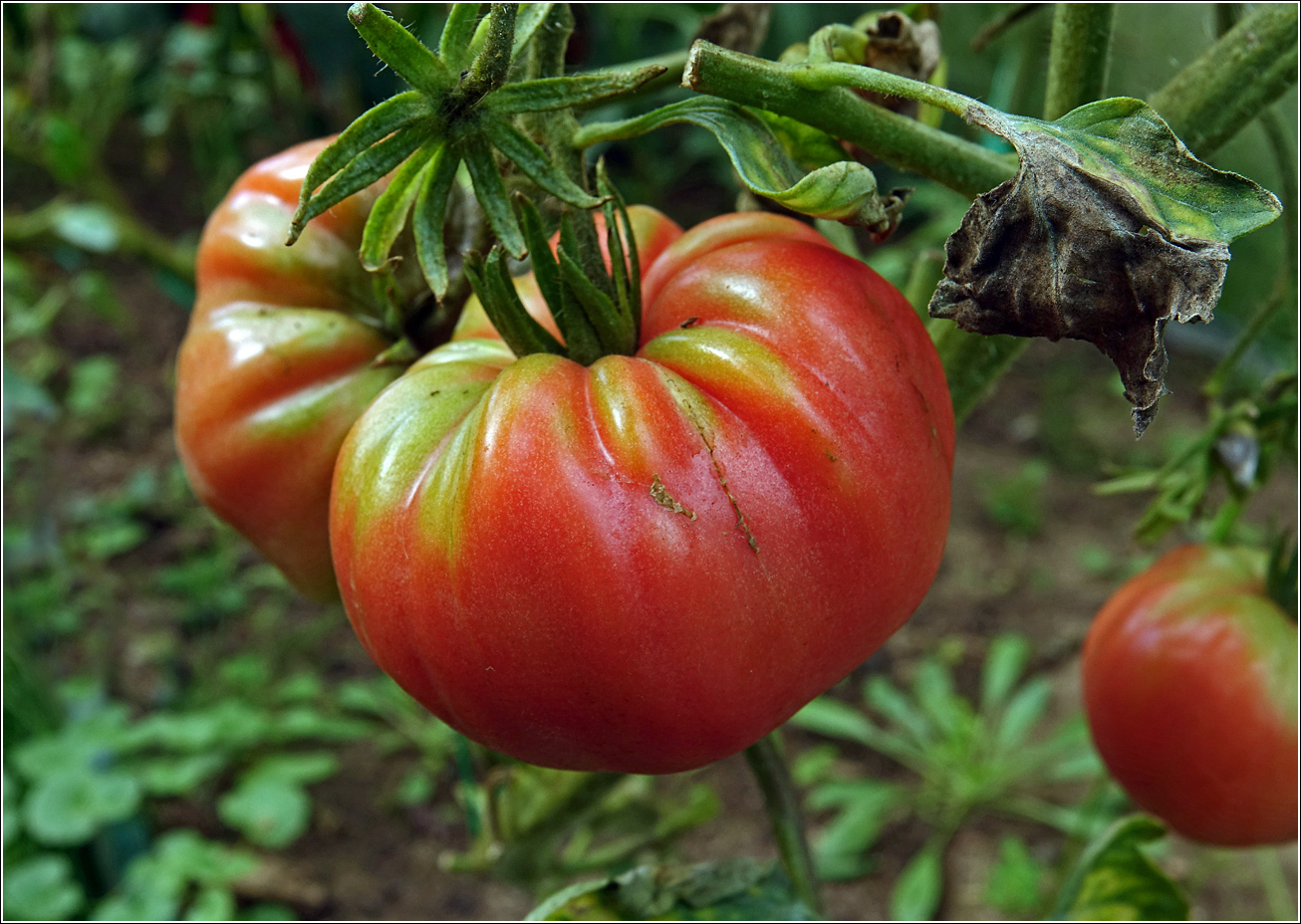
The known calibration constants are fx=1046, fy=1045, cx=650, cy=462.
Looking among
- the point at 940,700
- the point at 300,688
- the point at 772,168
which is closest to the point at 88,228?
the point at 300,688

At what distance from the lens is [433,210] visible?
424mm

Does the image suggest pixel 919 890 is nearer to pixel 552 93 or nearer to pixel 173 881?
pixel 173 881

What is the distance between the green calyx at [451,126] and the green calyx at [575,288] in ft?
0.06

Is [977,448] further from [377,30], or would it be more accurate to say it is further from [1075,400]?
[377,30]

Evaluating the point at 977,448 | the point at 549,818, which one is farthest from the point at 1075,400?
the point at 549,818

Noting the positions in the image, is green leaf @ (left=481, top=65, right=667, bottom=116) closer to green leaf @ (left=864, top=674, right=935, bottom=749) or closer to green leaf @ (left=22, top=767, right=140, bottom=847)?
green leaf @ (left=22, top=767, right=140, bottom=847)

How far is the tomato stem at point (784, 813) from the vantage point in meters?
0.63

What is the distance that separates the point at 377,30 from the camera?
1.22 feet

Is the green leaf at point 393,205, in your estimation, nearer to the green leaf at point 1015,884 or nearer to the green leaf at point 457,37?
the green leaf at point 457,37

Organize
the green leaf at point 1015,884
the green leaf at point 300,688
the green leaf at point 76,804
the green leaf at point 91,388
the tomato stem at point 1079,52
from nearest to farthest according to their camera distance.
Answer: the tomato stem at point 1079,52, the green leaf at point 76,804, the green leaf at point 1015,884, the green leaf at point 300,688, the green leaf at point 91,388

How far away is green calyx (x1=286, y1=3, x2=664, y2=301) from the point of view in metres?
0.38

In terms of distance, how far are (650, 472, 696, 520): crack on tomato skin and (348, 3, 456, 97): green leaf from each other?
0.17 meters

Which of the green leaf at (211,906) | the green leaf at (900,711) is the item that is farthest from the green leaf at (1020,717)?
the green leaf at (211,906)

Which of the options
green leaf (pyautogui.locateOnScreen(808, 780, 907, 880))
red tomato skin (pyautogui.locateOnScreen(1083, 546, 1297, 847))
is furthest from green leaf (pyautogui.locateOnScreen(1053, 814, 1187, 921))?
green leaf (pyautogui.locateOnScreen(808, 780, 907, 880))
